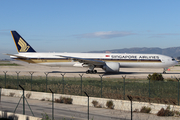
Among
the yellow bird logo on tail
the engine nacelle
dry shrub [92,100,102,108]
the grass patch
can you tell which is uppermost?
the yellow bird logo on tail

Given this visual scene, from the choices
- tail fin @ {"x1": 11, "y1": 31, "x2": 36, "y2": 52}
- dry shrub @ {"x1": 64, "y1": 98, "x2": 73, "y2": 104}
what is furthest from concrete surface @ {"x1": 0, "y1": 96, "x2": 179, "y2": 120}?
tail fin @ {"x1": 11, "y1": 31, "x2": 36, "y2": 52}

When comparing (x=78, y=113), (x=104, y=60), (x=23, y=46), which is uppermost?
(x=23, y=46)

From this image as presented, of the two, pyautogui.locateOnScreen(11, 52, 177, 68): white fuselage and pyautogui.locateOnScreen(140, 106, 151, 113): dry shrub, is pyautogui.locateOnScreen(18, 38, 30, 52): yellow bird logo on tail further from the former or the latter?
pyautogui.locateOnScreen(140, 106, 151, 113): dry shrub

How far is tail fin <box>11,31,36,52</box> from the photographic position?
40.5 meters

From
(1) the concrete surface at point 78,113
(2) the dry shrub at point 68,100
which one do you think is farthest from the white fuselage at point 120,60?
(1) the concrete surface at point 78,113

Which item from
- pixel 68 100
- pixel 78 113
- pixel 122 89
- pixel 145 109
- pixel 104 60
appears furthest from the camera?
pixel 104 60

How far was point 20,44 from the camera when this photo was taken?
4066cm

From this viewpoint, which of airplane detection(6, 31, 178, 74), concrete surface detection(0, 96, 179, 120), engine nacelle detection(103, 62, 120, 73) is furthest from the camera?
airplane detection(6, 31, 178, 74)

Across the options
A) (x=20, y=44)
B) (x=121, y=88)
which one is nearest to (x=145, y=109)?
(x=121, y=88)

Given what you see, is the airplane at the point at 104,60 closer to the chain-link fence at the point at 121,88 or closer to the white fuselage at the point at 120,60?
the white fuselage at the point at 120,60

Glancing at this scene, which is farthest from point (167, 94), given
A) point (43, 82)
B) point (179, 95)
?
point (43, 82)

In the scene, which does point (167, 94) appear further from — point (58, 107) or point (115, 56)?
point (115, 56)

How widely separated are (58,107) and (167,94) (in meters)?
7.90

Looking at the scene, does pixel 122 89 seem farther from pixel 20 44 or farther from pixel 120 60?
pixel 20 44
